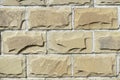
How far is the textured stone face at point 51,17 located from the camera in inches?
70.2

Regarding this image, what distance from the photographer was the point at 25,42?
1.79m

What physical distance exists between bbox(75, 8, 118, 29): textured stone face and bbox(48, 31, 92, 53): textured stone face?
0.14ft

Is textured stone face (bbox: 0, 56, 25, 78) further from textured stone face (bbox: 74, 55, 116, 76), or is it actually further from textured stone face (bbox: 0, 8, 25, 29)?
textured stone face (bbox: 74, 55, 116, 76)

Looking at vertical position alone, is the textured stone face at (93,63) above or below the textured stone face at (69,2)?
below

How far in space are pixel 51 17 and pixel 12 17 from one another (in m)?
0.18

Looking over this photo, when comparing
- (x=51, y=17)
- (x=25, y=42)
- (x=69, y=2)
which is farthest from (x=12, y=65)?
(x=69, y=2)

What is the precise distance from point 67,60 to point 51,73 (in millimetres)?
95

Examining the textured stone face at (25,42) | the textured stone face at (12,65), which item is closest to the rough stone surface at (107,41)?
the textured stone face at (25,42)

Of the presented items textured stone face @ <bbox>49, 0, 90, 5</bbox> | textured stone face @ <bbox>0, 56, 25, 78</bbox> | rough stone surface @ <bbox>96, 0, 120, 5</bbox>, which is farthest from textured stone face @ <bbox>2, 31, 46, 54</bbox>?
rough stone surface @ <bbox>96, 0, 120, 5</bbox>

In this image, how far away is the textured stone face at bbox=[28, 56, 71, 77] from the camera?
1.79m

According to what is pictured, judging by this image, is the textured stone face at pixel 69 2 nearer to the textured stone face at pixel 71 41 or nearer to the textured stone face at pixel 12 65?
the textured stone face at pixel 71 41

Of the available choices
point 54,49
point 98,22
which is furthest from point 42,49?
point 98,22

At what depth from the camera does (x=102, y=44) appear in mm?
1787

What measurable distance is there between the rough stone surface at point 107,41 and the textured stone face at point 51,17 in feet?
0.51
